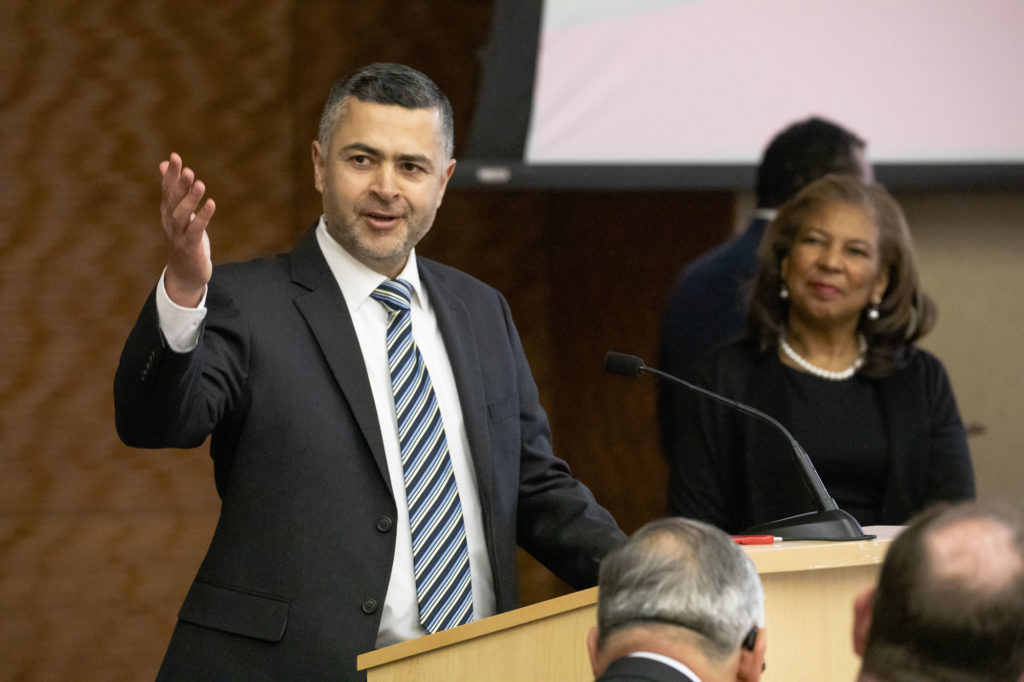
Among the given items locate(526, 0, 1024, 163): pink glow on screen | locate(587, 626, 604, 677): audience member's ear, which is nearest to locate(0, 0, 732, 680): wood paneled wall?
locate(526, 0, 1024, 163): pink glow on screen

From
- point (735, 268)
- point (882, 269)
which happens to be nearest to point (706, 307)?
point (735, 268)

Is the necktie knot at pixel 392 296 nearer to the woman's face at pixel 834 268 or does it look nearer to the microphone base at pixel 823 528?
the microphone base at pixel 823 528

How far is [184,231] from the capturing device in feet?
6.01

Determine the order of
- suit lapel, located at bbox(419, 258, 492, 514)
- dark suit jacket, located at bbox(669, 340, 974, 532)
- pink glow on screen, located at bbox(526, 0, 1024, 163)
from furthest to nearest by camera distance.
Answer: pink glow on screen, located at bbox(526, 0, 1024, 163)
dark suit jacket, located at bbox(669, 340, 974, 532)
suit lapel, located at bbox(419, 258, 492, 514)

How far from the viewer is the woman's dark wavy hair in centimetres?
294

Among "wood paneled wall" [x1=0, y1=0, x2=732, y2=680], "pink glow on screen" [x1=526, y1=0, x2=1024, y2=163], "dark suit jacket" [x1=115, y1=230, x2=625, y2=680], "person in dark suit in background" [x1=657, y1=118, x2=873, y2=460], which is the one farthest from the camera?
"pink glow on screen" [x1=526, y1=0, x2=1024, y2=163]

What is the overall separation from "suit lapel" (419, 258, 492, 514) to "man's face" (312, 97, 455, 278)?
12 centimetres

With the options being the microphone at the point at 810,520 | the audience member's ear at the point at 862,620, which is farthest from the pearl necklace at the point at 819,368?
the audience member's ear at the point at 862,620

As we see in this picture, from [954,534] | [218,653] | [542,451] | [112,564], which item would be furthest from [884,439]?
[112,564]

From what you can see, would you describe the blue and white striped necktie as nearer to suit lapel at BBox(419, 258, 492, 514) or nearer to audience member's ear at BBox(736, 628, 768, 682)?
suit lapel at BBox(419, 258, 492, 514)

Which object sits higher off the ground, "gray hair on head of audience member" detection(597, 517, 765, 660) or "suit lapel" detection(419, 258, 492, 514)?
"suit lapel" detection(419, 258, 492, 514)

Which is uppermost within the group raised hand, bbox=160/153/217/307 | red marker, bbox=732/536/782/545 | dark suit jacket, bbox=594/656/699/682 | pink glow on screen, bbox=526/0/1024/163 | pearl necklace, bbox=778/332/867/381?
pink glow on screen, bbox=526/0/1024/163

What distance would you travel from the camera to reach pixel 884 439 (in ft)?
9.22

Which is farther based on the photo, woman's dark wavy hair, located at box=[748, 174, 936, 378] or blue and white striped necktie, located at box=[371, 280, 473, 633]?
woman's dark wavy hair, located at box=[748, 174, 936, 378]
